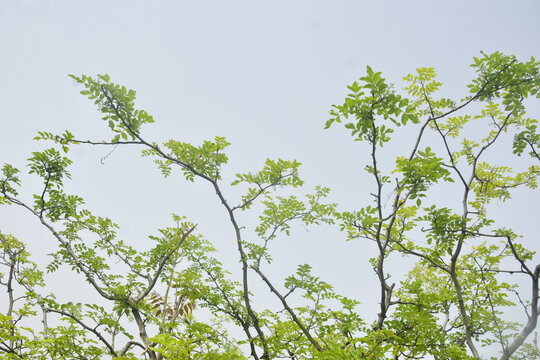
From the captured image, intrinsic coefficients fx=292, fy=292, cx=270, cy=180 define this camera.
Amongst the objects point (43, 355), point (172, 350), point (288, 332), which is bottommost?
point (172, 350)

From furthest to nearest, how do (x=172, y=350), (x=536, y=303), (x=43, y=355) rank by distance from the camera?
(x=43, y=355) → (x=536, y=303) → (x=172, y=350)

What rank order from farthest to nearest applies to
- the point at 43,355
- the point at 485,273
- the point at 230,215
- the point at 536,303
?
the point at 485,273, the point at 230,215, the point at 43,355, the point at 536,303

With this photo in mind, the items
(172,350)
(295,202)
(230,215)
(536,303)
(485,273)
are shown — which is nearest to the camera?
(172,350)

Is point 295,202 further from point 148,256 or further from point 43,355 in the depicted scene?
point 43,355

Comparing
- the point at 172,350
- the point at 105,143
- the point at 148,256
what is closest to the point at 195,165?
the point at 105,143

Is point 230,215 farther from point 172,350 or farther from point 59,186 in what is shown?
point 59,186

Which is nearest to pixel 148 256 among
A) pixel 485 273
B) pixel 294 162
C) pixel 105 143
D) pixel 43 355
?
pixel 43 355

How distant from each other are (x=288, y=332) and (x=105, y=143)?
164 inches

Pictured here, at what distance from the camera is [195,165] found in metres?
5.18

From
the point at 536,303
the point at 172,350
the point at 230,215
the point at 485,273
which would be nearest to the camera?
the point at 172,350

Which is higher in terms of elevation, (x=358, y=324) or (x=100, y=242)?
(x=100, y=242)

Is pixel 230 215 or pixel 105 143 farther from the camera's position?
pixel 230 215

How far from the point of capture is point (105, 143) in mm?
4410

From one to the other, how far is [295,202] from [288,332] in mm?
2333
